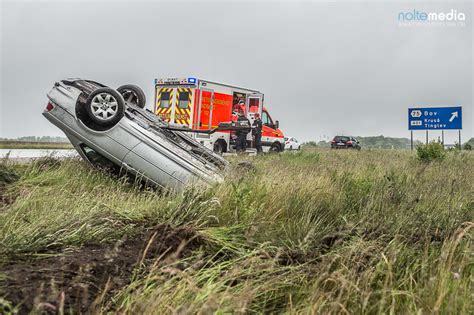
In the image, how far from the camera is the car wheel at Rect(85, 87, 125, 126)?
5598mm

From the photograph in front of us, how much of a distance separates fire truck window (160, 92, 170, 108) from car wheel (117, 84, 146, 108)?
7846 mm

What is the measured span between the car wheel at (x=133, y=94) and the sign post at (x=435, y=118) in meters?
25.3

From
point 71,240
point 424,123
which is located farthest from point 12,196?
point 424,123

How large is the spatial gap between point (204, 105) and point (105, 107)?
10086mm

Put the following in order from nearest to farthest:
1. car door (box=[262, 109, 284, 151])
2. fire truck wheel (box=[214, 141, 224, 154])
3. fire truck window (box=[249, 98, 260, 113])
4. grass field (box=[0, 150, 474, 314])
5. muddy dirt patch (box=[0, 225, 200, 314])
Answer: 1. muddy dirt patch (box=[0, 225, 200, 314])
2. grass field (box=[0, 150, 474, 314])
3. fire truck wheel (box=[214, 141, 224, 154])
4. fire truck window (box=[249, 98, 260, 113])
5. car door (box=[262, 109, 284, 151])

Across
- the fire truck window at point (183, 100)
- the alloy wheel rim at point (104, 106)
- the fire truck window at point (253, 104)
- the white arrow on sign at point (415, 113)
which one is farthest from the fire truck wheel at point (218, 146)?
the white arrow on sign at point (415, 113)

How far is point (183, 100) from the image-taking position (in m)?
15.6

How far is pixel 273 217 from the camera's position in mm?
3939

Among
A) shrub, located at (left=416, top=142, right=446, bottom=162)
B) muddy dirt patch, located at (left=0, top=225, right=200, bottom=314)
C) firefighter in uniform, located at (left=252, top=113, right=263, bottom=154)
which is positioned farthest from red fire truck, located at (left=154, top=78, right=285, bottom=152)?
muddy dirt patch, located at (left=0, top=225, right=200, bottom=314)

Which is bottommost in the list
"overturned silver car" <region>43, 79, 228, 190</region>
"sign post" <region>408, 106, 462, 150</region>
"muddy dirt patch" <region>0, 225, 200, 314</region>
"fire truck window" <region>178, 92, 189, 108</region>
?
"muddy dirt patch" <region>0, 225, 200, 314</region>

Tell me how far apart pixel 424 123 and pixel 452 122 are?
1.76 metres

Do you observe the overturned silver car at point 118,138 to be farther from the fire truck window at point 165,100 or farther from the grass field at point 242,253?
the fire truck window at point 165,100

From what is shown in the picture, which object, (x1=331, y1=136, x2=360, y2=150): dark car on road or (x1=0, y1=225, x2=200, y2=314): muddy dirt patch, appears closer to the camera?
(x1=0, y1=225, x2=200, y2=314): muddy dirt patch

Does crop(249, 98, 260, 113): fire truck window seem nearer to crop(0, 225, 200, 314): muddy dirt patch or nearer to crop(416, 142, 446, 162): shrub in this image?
crop(416, 142, 446, 162): shrub
